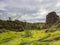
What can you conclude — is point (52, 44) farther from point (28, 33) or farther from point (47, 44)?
point (28, 33)

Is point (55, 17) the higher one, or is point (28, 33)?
point (55, 17)

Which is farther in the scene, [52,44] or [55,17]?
[55,17]

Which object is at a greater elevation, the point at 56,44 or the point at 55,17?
the point at 55,17

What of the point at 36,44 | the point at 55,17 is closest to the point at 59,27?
the point at 36,44

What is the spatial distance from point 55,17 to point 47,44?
143 meters

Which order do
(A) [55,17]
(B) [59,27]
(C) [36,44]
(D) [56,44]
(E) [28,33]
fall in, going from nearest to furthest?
(D) [56,44] < (C) [36,44] < (B) [59,27] < (E) [28,33] < (A) [55,17]

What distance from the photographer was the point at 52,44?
5862 centimetres

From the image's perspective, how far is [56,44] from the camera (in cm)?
5759

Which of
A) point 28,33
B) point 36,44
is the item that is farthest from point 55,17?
point 36,44

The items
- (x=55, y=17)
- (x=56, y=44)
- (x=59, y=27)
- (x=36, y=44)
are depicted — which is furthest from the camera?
(x=55, y=17)

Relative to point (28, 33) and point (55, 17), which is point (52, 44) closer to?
point (28, 33)

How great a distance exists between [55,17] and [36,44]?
13986cm

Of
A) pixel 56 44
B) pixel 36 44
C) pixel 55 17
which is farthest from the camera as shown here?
pixel 55 17

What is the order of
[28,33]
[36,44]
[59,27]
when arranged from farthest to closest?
[28,33] → [59,27] → [36,44]
